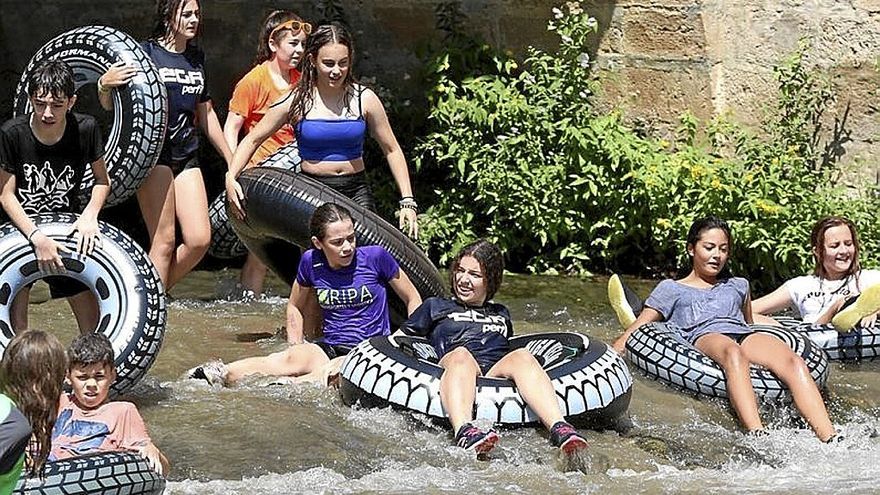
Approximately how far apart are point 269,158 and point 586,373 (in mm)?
2722

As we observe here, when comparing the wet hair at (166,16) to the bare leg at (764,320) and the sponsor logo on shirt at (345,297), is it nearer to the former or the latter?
the sponsor logo on shirt at (345,297)

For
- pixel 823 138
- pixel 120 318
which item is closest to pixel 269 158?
pixel 120 318

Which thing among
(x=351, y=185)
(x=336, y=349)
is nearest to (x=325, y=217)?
(x=336, y=349)

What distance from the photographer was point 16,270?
6.59 meters

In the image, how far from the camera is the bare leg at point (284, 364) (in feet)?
24.2

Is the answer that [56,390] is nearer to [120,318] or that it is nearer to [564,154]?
[120,318]

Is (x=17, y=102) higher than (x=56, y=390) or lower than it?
higher

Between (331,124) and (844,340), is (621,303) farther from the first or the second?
(331,124)

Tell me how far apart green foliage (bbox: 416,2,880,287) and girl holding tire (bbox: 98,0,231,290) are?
120 inches

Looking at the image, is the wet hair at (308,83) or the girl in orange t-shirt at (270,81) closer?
the wet hair at (308,83)

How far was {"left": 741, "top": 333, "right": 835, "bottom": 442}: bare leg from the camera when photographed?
697cm

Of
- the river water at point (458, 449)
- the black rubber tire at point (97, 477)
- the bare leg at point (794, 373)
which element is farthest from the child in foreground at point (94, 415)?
the bare leg at point (794, 373)

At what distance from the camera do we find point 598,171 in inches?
419

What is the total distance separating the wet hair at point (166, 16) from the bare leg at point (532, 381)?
255 centimetres
